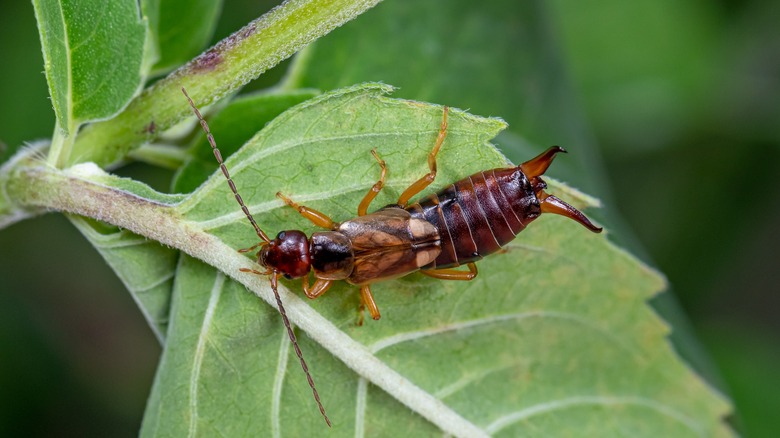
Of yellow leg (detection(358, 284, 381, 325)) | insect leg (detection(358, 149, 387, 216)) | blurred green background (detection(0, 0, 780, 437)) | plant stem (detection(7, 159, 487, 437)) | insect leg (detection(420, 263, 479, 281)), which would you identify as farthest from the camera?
blurred green background (detection(0, 0, 780, 437))

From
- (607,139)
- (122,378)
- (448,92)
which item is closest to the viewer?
(448,92)

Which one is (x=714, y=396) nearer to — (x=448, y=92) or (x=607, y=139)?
(x=448, y=92)

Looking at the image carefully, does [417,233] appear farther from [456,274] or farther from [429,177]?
[429,177]

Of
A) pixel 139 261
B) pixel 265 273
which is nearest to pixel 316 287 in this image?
pixel 265 273

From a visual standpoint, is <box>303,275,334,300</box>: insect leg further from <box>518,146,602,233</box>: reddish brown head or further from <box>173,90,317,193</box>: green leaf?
<box>518,146,602,233</box>: reddish brown head

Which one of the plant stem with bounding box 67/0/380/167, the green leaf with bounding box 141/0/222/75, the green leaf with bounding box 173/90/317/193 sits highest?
the green leaf with bounding box 141/0/222/75

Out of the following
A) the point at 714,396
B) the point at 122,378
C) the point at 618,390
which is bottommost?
the point at 714,396

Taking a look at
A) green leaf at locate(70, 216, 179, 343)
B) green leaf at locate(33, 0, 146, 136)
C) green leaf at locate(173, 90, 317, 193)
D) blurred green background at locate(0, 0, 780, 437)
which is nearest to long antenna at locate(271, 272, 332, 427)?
green leaf at locate(70, 216, 179, 343)

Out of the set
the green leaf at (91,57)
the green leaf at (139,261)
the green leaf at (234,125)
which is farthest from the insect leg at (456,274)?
the green leaf at (91,57)

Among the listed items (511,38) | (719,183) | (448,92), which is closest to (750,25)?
(719,183)

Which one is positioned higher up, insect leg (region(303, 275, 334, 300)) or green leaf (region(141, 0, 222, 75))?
green leaf (region(141, 0, 222, 75))
